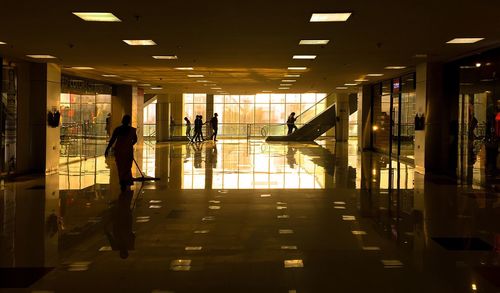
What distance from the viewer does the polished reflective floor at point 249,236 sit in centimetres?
527

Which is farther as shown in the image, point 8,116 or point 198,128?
point 198,128

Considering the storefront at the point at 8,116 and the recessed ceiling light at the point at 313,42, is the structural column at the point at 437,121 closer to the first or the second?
the recessed ceiling light at the point at 313,42

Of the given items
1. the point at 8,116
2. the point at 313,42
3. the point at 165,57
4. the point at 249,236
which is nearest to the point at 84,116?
the point at 8,116

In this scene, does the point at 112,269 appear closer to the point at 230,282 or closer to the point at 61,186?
the point at 230,282

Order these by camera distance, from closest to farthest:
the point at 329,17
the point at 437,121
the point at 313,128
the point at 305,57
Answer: the point at 329,17, the point at 305,57, the point at 437,121, the point at 313,128

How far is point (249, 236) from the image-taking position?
284 inches

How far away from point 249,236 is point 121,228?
1.90m

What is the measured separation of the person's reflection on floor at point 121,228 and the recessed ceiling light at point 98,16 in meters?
3.27

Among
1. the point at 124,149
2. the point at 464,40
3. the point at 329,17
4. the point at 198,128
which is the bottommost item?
the point at 124,149

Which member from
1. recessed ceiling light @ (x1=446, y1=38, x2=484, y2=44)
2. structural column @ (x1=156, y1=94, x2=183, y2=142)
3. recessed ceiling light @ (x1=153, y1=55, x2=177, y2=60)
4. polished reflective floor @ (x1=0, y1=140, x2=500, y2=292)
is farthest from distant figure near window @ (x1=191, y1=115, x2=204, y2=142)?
recessed ceiling light @ (x1=446, y1=38, x2=484, y2=44)

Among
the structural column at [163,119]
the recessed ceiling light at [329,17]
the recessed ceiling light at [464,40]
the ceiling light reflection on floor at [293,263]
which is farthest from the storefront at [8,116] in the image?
the structural column at [163,119]

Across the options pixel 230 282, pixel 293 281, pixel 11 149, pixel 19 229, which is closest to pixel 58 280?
pixel 230 282

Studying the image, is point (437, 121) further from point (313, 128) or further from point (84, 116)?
point (313, 128)

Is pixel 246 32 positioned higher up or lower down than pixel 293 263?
higher up
